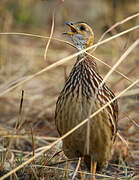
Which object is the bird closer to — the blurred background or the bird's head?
the bird's head

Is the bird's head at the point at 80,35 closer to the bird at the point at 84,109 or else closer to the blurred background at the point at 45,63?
the bird at the point at 84,109

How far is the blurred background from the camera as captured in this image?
502 cm

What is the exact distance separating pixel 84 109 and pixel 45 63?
3.96 m

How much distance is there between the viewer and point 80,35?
3537 mm

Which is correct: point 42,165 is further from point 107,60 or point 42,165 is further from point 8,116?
point 107,60

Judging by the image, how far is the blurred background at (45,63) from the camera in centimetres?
502

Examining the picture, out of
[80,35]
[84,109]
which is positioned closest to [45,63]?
[80,35]

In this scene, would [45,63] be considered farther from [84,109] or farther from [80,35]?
[84,109]

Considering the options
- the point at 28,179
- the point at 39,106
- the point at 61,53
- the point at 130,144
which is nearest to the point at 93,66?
the point at 28,179

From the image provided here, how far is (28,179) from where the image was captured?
11.0 ft

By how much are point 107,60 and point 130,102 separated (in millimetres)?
1568

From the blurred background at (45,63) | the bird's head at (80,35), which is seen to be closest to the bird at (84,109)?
the bird's head at (80,35)

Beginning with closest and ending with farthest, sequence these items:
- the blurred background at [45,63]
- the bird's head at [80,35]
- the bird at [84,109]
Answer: the bird at [84,109], the bird's head at [80,35], the blurred background at [45,63]

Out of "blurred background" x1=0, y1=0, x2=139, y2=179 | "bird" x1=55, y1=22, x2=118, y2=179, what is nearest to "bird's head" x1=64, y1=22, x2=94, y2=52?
"bird" x1=55, y1=22, x2=118, y2=179
